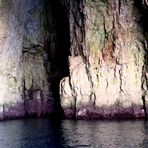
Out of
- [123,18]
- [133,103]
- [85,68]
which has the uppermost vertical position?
[123,18]

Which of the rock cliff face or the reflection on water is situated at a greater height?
the rock cliff face

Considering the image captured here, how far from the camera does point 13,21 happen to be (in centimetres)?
5656

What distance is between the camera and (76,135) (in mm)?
38469

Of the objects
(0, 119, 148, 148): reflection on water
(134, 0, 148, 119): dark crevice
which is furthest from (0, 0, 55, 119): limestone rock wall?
(134, 0, 148, 119): dark crevice

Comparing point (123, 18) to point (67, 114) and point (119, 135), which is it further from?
point (119, 135)

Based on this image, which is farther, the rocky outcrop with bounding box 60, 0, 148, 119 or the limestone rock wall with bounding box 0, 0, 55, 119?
the limestone rock wall with bounding box 0, 0, 55, 119

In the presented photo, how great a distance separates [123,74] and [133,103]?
3192mm

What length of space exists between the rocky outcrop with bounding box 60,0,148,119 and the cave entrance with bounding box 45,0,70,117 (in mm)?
7921

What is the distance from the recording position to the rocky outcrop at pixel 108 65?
50656 millimetres

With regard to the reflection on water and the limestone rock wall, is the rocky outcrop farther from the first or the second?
the limestone rock wall

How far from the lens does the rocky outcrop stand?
5066 centimetres

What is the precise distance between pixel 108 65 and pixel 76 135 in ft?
48.6

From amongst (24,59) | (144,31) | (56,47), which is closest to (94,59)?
(144,31)

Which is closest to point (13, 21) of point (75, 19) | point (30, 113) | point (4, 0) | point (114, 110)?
point (4, 0)
